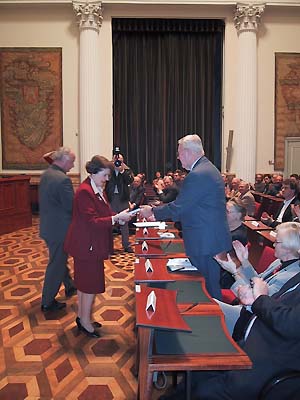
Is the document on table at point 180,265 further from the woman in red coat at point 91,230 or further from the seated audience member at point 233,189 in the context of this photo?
the seated audience member at point 233,189

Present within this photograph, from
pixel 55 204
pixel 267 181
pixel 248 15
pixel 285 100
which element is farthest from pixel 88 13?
pixel 55 204

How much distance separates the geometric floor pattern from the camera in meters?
3.11

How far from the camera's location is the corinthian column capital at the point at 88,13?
1230 centimetres

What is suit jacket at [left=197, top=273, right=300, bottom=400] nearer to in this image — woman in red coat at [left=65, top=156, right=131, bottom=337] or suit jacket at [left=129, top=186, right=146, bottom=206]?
woman in red coat at [left=65, top=156, right=131, bottom=337]

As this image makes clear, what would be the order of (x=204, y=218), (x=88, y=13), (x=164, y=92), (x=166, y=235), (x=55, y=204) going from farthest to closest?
(x=164, y=92)
(x=88, y=13)
(x=166, y=235)
(x=55, y=204)
(x=204, y=218)

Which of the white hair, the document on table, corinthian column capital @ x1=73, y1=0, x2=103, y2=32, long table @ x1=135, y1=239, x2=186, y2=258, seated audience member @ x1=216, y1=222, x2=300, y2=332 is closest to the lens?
seated audience member @ x1=216, y1=222, x2=300, y2=332

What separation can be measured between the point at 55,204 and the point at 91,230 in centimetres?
97

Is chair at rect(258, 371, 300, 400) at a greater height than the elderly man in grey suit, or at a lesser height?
lesser

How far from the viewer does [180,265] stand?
330 cm

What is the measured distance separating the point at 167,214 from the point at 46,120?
10245 mm

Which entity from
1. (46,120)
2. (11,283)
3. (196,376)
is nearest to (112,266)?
(11,283)

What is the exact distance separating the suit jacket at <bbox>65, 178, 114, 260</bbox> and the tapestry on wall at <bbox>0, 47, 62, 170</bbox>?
9.71 metres

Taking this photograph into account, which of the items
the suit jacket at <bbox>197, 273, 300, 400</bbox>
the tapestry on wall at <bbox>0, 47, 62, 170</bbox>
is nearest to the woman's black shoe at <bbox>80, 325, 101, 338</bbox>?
the suit jacket at <bbox>197, 273, 300, 400</bbox>

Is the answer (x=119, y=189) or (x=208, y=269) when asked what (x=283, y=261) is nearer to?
(x=208, y=269)
